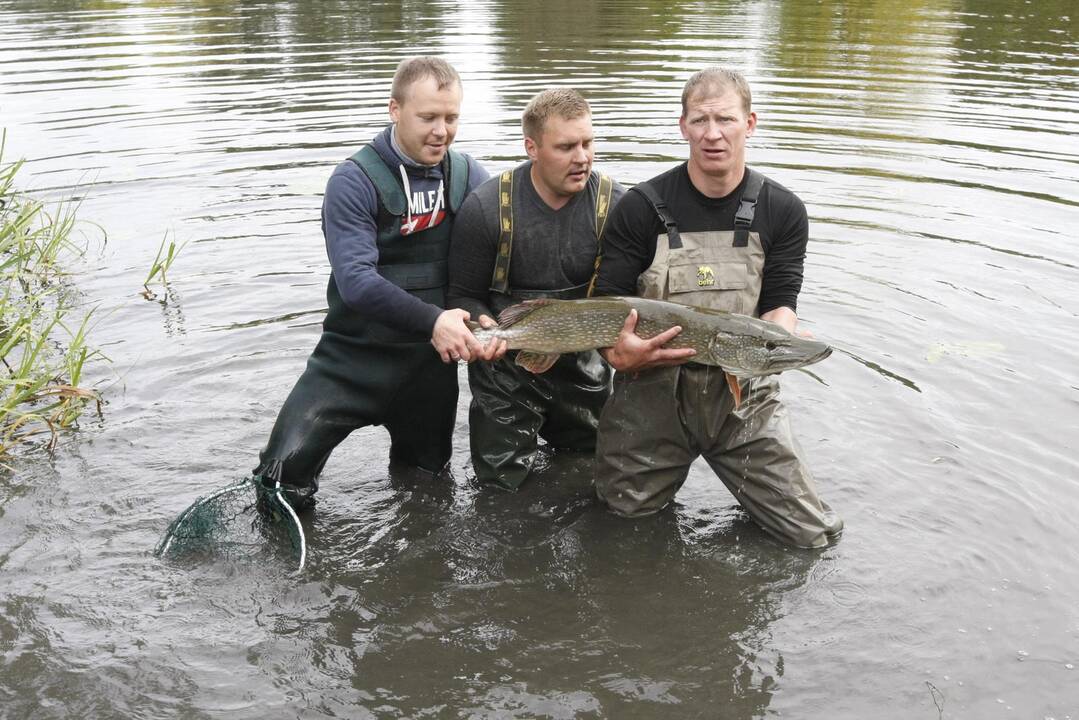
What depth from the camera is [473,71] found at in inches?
659

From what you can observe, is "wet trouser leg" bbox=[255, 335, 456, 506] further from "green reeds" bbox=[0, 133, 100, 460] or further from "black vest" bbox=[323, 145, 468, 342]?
"green reeds" bbox=[0, 133, 100, 460]

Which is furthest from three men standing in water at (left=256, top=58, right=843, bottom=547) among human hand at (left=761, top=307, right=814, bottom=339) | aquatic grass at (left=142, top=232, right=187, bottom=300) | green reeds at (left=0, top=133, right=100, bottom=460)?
aquatic grass at (left=142, top=232, right=187, bottom=300)

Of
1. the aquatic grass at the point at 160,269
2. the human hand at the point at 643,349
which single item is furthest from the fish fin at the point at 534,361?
the aquatic grass at the point at 160,269

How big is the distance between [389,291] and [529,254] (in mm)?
817

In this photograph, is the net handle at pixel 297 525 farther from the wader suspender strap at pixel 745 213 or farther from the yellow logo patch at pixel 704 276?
the wader suspender strap at pixel 745 213

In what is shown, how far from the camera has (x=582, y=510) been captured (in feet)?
17.4

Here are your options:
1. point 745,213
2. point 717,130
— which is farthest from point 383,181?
point 745,213

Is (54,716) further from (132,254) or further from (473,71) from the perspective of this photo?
(473,71)

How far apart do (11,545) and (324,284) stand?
13.3ft

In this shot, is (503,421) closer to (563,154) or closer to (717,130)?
(563,154)

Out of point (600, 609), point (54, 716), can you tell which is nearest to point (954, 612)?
point (600, 609)

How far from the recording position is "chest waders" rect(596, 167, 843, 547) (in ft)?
15.6

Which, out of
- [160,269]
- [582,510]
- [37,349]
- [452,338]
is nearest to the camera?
[452,338]

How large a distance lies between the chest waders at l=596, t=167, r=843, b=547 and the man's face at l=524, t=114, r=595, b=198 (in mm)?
334
